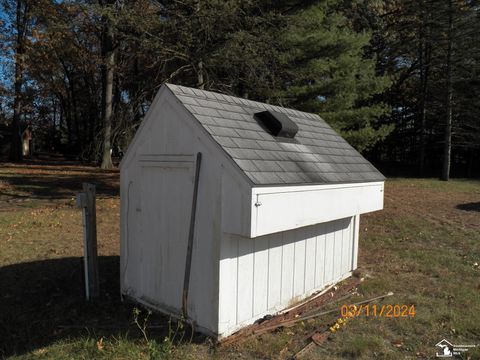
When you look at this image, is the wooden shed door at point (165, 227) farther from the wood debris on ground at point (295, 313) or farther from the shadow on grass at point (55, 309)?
the wood debris on ground at point (295, 313)

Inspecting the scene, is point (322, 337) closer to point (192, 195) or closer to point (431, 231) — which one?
point (192, 195)

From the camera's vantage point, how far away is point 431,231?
9.64 metres

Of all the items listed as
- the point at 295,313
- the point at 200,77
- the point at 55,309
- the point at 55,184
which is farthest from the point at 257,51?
the point at 55,184

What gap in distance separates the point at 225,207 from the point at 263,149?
85cm

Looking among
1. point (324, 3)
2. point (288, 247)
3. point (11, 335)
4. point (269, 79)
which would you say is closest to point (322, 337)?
point (288, 247)

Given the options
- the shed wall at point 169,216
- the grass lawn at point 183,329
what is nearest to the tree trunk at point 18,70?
the grass lawn at point 183,329

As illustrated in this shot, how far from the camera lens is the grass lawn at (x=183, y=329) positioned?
12.4 feet

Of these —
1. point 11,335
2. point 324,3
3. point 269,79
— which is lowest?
point 11,335

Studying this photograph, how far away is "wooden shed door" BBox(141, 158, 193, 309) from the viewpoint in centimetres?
420

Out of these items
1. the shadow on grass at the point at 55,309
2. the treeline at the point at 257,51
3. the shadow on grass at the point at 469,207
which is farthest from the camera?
the shadow on grass at the point at 469,207

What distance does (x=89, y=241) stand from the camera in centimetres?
496

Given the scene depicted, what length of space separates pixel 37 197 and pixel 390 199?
1200cm

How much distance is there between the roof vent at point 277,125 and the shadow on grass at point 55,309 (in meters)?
2.40

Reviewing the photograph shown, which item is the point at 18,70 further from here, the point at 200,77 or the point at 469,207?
the point at 469,207
